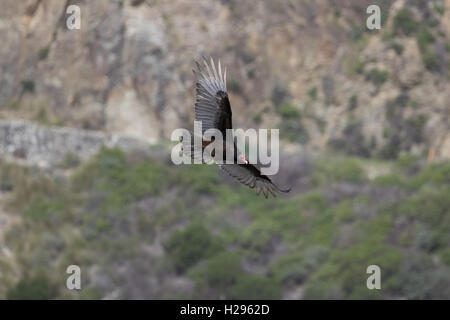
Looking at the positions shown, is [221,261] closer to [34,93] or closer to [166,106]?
[166,106]

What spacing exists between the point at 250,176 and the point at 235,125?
23.2 meters

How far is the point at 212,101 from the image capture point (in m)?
16.6

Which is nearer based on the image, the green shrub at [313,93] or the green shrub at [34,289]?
the green shrub at [34,289]

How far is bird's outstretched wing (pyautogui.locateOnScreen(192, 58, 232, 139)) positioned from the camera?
16594mm

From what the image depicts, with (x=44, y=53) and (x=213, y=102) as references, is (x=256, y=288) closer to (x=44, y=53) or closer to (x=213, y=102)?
(x=44, y=53)

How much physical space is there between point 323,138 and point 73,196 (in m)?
Result: 9.25

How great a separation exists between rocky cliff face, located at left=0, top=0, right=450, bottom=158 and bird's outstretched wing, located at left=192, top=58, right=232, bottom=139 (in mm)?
23892

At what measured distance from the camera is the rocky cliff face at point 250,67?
134 feet

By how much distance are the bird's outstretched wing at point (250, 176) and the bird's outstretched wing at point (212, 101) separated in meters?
0.60

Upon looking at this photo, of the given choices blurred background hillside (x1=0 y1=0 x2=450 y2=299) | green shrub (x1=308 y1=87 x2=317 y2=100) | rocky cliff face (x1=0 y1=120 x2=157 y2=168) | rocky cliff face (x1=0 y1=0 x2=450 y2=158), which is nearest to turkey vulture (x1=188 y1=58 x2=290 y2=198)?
blurred background hillside (x1=0 y1=0 x2=450 y2=299)

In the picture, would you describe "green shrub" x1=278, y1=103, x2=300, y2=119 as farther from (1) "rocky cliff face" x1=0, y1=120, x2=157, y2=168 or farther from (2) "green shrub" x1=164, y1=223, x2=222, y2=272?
(2) "green shrub" x1=164, y1=223, x2=222, y2=272

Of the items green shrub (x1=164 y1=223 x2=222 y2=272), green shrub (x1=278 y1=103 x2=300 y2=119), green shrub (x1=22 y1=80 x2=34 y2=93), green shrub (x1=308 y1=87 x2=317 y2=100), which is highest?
green shrub (x1=22 y1=80 x2=34 y2=93)

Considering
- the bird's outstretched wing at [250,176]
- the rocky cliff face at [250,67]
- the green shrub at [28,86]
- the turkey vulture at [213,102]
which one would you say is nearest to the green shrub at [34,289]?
the rocky cliff face at [250,67]

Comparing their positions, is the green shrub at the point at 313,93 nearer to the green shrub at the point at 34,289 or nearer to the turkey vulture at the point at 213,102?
the green shrub at the point at 34,289
